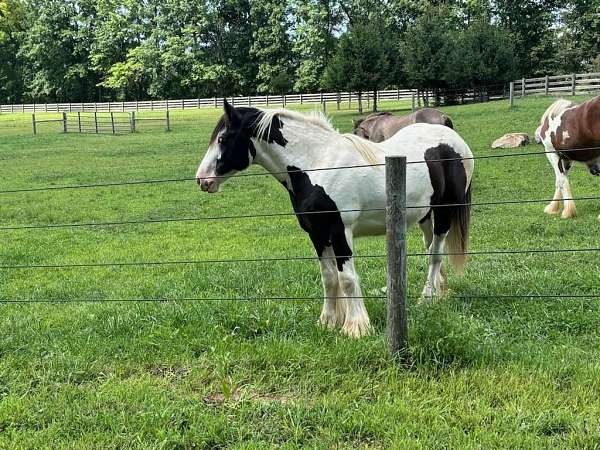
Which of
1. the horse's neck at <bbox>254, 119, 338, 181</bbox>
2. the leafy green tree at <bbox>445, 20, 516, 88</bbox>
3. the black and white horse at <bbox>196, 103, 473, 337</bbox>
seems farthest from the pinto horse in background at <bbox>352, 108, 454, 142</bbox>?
the leafy green tree at <bbox>445, 20, 516, 88</bbox>

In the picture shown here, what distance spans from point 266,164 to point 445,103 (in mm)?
35292

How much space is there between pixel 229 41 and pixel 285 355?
6477 cm

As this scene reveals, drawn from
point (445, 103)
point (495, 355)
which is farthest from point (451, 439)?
point (445, 103)

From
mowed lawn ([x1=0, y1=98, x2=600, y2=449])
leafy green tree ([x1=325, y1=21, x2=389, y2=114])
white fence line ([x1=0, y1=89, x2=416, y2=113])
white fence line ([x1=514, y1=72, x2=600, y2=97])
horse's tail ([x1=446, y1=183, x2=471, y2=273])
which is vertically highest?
leafy green tree ([x1=325, y1=21, x2=389, y2=114])

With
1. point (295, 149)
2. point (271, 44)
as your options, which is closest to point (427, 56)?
point (271, 44)

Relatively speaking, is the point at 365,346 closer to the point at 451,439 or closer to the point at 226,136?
the point at 451,439

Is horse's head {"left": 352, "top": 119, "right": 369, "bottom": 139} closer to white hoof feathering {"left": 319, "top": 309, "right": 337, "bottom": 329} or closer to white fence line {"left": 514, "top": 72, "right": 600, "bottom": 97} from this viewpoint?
white hoof feathering {"left": 319, "top": 309, "right": 337, "bottom": 329}

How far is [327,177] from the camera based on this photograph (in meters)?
4.10

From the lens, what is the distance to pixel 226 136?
425 cm

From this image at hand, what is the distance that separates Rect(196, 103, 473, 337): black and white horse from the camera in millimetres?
4102

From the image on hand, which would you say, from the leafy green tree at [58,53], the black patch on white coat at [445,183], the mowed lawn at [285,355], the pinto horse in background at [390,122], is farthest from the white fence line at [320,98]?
the black patch on white coat at [445,183]

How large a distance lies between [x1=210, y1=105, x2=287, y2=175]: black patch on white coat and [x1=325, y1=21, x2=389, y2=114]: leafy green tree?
3341 cm

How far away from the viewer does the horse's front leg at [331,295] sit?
4320 millimetres

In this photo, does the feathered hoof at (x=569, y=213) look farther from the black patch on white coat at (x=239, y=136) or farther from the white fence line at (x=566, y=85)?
the white fence line at (x=566, y=85)
